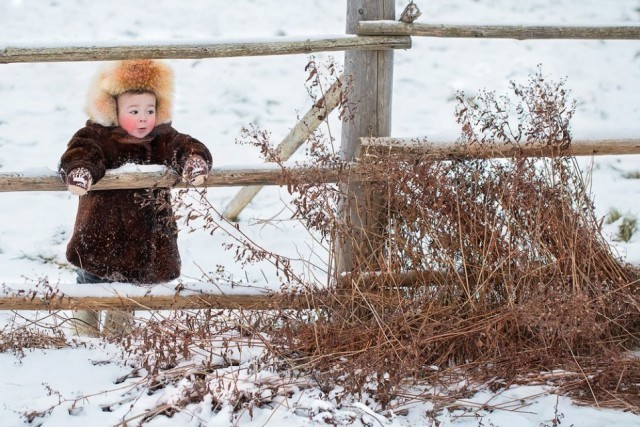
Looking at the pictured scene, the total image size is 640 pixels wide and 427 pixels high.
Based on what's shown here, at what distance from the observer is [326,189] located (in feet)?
11.5

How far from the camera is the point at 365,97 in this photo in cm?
393

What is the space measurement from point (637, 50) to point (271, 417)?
20.2 ft

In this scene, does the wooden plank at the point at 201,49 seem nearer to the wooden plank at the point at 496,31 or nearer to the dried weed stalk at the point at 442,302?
the wooden plank at the point at 496,31

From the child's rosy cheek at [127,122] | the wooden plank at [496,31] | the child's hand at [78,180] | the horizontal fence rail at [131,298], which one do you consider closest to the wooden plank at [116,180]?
the child's hand at [78,180]

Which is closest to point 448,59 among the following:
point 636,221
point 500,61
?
point 500,61

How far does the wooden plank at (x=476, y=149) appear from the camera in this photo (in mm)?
3656

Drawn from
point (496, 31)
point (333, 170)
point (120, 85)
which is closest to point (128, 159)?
point (120, 85)

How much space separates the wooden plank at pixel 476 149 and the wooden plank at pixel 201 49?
0.43 metres

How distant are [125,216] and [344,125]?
1054 millimetres

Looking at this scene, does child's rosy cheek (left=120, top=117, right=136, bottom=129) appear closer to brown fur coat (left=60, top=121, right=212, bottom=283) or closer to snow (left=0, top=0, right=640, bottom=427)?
brown fur coat (left=60, top=121, right=212, bottom=283)

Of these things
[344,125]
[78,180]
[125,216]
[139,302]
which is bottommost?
[139,302]

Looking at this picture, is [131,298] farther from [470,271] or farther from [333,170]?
[470,271]

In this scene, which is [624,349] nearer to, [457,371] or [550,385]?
[550,385]

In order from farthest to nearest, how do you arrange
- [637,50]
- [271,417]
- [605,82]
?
[637,50] < [605,82] < [271,417]
